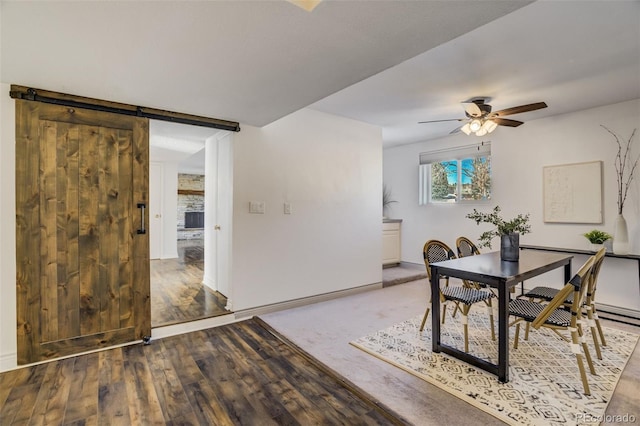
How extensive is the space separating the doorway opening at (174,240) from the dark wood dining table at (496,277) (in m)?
2.19

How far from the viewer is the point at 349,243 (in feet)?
14.3

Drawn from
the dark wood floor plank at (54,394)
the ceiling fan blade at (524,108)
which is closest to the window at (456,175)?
the ceiling fan blade at (524,108)

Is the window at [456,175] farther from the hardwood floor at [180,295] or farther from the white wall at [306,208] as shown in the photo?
the hardwood floor at [180,295]

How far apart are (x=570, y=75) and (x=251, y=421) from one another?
3.84m

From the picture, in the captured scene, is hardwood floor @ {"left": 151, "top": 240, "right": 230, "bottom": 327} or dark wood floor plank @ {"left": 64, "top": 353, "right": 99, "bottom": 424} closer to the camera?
dark wood floor plank @ {"left": 64, "top": 353, "right": 99, "bottom": 424}

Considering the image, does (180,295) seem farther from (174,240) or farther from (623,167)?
(623,167)

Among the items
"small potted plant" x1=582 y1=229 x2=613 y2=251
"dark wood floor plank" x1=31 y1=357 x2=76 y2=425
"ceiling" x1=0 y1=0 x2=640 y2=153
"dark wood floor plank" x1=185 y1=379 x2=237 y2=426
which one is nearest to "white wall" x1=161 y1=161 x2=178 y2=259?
"ceiling" x1=0 y1=0 x2=640 y2=153

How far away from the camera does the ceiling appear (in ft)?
4.88

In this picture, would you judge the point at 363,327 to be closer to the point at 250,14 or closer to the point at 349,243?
the point at 349,243

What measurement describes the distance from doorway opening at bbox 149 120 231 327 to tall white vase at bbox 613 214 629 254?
→ 14.6 feet

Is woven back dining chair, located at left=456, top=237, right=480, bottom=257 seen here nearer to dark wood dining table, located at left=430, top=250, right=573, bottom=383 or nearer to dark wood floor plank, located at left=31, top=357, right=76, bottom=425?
dark wood dining table, located at left=430, top=250, right=573, bottom=383

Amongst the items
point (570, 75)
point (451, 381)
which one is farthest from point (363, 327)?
point (570, 75)

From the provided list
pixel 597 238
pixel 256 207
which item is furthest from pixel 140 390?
pixel 597 238

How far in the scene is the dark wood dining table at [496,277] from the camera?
84.2 inches
